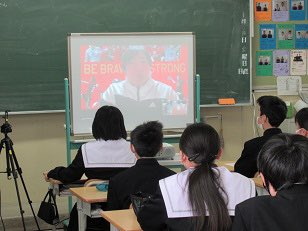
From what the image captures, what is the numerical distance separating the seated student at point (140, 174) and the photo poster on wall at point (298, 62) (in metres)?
→ 3.73

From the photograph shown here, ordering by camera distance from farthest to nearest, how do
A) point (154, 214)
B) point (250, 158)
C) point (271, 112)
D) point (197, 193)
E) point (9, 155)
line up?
point (9, 155) < point (271, 112) < point (250, 158) < point (154, 214) < point (197, 193)

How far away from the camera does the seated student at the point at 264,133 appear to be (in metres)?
4.59

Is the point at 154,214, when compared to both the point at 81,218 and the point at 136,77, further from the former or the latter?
the point at 136,77

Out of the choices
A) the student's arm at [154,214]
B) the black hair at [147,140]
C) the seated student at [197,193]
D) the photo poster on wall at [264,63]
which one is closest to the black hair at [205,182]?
the seated student at [197,193]

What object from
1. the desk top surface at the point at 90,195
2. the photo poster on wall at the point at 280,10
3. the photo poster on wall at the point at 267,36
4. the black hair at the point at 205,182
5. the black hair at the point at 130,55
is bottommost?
the desk top surface at the point at 90,195

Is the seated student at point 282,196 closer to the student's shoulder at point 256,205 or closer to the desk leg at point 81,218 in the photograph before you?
the student's shoulder at point 256,205

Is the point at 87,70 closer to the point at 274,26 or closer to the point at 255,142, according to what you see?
the point at 255,142

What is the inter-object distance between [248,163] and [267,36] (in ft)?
8.62

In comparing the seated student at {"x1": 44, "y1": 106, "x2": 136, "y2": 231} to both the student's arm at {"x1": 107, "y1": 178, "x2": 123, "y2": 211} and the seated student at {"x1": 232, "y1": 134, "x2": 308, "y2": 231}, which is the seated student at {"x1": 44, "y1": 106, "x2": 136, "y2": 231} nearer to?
the student's arm at {"x1": 107, "y1": 178, "x2": 123, "y2": 211}

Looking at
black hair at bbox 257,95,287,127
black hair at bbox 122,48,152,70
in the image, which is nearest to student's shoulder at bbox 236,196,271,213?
black hair at bbox 257,95,287,127

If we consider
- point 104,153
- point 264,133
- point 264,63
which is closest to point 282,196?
point 104,153

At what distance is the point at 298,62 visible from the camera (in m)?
6.94

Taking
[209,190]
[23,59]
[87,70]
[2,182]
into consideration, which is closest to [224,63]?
[87,70]

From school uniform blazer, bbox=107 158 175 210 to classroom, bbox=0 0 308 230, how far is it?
2.07m
